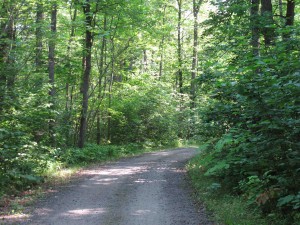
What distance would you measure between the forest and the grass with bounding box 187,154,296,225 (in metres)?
0.15

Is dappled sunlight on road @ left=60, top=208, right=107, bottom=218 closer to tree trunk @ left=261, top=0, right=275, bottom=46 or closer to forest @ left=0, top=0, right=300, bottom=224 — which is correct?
forest @ left=0, top=0, right=300, bottom=224

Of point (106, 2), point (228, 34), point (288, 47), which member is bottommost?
point (288, 47)

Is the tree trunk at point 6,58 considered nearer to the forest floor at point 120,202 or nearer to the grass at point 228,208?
the forest floor at point 120,202

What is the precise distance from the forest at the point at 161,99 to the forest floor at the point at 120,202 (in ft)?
3.85

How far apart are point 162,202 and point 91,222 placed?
2.37m

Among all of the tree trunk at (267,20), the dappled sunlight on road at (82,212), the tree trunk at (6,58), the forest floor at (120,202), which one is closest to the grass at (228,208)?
the forest floor at (120,202)

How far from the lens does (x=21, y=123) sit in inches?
443

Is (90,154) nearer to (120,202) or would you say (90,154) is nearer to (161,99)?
(120,202)

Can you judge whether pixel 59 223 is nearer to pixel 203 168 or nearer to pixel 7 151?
pixel 7 151

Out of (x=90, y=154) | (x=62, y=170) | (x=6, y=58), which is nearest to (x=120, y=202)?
(x=62, y=170)

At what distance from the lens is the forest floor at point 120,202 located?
7.12 m

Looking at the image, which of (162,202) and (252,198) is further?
(162,202)

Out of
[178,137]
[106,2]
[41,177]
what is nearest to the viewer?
[41,177]

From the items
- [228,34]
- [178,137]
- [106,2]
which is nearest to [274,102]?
[228,34]
